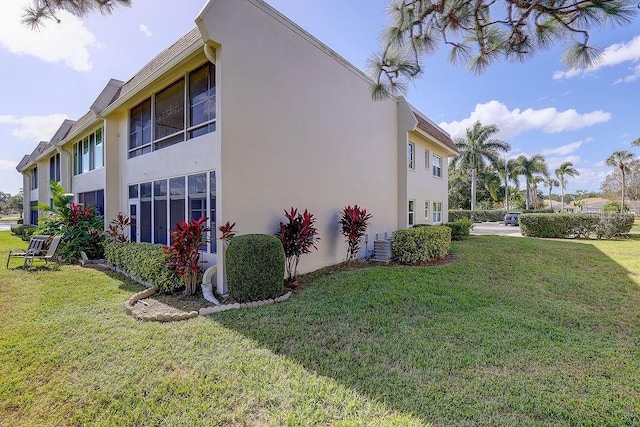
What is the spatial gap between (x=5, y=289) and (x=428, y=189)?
1704 cm

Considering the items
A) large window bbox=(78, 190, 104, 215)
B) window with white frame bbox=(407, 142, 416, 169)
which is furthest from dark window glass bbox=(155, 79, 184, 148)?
window with white frame bbox=(407, 142, 416, 169)

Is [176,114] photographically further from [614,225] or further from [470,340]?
[614,225]

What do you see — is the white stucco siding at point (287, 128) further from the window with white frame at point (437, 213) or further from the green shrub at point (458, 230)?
the window with white frame at point (437, 213)

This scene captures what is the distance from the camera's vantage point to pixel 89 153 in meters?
13.9

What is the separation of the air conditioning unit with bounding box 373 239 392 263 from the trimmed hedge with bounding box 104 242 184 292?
7.16 metres

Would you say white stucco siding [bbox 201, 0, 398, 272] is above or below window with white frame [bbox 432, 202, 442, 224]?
above

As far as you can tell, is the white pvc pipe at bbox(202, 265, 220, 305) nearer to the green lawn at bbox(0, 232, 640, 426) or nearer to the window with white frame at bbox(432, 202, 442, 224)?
the green lawn at bbox(0, 232, 640, 426)

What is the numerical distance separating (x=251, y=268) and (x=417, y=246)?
21.1 feet

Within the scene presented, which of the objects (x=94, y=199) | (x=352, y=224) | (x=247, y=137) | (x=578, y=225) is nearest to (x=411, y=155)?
(x=352, y=224)

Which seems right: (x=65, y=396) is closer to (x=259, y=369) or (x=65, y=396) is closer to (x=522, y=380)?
(x=259, y=369)

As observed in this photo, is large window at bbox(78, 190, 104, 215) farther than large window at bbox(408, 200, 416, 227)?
No

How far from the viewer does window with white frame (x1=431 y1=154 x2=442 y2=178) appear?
1761cm

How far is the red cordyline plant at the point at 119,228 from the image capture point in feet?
33.2

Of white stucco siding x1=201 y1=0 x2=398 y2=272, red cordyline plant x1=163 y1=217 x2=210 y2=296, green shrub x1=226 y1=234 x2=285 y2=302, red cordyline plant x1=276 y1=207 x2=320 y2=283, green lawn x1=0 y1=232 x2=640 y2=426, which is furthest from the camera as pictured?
red cordyline plant x1=276 y1=207 x2=320 y2=283
